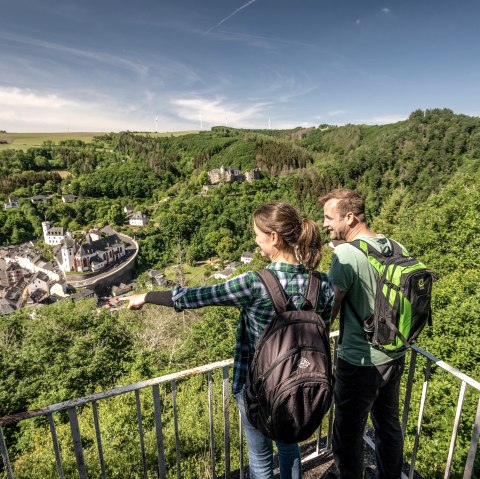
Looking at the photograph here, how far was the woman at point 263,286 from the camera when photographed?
172 cm

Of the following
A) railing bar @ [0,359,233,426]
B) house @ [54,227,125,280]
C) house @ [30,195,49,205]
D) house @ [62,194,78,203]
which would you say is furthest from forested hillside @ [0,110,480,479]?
house @ [54,227,125,280]

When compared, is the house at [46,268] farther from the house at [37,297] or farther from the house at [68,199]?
the house at [68,199]

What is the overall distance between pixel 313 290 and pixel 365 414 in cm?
123

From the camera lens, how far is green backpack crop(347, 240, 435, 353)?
2.03 m

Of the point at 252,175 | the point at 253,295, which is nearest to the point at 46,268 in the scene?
the point at 253,295

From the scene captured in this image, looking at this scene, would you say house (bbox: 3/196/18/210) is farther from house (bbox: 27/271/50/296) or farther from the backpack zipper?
the backpack zipper

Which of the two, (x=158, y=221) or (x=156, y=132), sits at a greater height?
(x=156, y=132)

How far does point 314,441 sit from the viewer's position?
10.9 feet

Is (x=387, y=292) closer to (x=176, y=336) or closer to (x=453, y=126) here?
(x=176, y=336)

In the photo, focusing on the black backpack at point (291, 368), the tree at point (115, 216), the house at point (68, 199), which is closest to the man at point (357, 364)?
the black backpack at point (291, 368)

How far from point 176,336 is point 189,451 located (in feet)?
51.5

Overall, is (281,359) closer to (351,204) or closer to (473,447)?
(351,204)

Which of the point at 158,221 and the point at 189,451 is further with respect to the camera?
the point at 158,221

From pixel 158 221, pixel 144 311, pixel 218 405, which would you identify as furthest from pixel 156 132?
pixel 218 405
